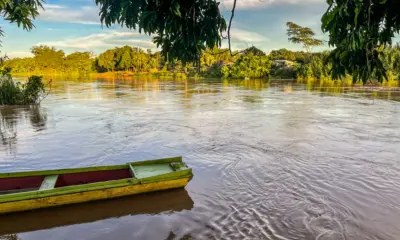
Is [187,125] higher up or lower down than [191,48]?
lower down

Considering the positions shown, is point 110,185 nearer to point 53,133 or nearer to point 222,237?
point 222,237

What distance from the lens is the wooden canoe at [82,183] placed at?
5.05 meters

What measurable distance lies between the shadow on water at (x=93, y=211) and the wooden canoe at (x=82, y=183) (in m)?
0.11

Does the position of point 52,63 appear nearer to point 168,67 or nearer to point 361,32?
point 168,67

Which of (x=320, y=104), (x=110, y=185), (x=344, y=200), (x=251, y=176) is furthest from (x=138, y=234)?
(x=320, y=104)

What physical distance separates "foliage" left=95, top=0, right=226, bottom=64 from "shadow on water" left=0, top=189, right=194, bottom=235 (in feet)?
11.0

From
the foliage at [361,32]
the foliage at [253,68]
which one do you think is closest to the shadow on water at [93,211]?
the foliage at [361,32]

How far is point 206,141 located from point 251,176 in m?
3.08

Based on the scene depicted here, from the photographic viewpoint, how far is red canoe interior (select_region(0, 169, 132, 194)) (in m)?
5.49

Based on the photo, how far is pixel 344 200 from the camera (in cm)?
575

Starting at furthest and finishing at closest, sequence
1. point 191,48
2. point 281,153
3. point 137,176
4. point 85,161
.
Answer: point 281,153 < point 85,161 < point 137,176 < point 191,48

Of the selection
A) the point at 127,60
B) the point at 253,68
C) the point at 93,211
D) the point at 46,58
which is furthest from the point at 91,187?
the point at 46,58

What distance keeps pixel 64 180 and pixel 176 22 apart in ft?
13.8

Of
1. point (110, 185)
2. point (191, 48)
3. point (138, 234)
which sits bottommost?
point (138, 234)
